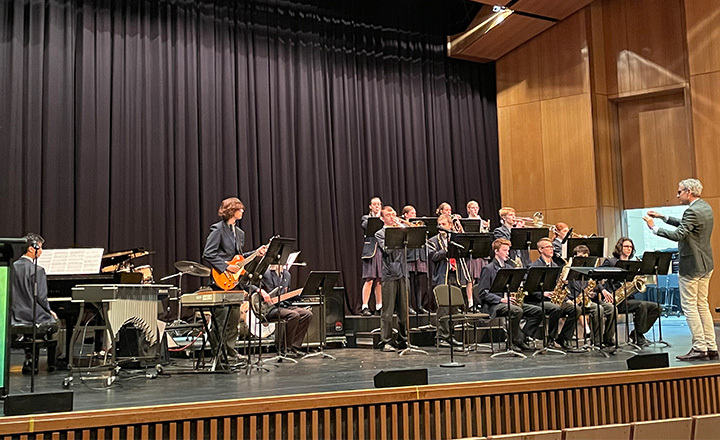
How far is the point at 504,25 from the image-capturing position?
1230 centimetres

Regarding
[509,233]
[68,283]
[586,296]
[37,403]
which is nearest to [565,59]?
[509,233]

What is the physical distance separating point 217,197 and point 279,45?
110 inches

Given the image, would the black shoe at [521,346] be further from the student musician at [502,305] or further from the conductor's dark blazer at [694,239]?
the conductor's dark blazer at [694,239]

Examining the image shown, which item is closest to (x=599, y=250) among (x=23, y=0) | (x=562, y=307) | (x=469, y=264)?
(x=562, y=307)

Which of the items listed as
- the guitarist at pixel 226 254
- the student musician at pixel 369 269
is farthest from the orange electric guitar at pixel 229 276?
the student musician at pixel 369 269

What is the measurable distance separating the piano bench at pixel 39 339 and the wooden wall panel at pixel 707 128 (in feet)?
31.5

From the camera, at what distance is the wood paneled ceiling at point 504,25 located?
11922mm

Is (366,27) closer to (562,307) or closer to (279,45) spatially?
(279,45)

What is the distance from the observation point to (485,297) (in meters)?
7.92

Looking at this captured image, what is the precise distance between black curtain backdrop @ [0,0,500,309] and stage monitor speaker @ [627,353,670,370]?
269 inches

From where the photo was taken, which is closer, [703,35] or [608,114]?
[703,35]

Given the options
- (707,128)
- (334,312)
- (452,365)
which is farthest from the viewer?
(707,128)

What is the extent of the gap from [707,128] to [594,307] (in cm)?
495

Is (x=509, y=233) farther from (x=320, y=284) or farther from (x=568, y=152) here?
(x=568, y=152)
